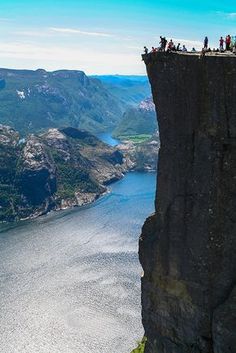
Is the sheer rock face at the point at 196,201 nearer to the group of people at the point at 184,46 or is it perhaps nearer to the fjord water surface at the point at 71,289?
the group of people at the point at 184,46

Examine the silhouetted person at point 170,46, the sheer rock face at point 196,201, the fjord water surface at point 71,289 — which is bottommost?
the fjord water surface at point 71,289

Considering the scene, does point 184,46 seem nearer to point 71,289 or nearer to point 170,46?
point 170,46

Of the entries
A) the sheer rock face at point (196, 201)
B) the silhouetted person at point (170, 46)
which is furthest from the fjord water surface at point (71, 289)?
the silhouetted person at point (170, 46)

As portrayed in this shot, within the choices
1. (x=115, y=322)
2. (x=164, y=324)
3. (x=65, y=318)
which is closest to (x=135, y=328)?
(x=115, y=322)

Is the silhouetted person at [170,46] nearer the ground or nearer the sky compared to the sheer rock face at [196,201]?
nearer the sky

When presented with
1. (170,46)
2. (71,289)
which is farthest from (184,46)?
(71,289)

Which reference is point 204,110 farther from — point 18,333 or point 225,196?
point 18,333

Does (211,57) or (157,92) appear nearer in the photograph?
(211,57)
